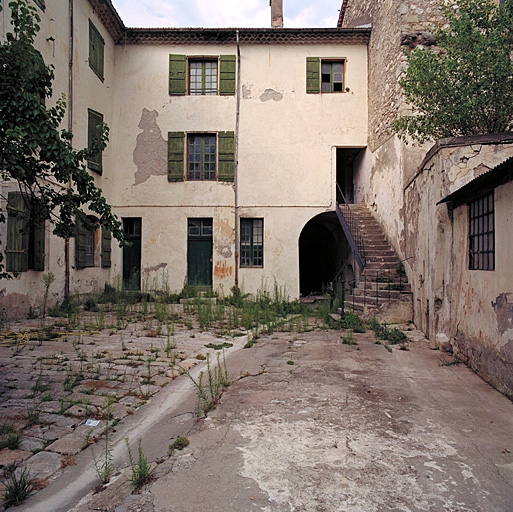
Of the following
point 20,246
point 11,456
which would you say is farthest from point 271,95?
point 11,456

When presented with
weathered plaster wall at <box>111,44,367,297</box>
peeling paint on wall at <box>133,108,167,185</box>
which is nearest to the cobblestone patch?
weathered plaster wall at <box>111,44,367,297</box>

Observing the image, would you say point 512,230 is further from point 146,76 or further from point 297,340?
point 146,76

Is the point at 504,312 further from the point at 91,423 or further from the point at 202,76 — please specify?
the point at 202,76

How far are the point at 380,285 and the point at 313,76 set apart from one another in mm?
8499

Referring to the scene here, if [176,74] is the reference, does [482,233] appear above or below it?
below

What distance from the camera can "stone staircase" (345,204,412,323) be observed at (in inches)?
392

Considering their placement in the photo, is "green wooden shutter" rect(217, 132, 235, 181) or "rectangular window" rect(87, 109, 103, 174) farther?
"green wooden shutter" rect(217, 132, 235, 181)

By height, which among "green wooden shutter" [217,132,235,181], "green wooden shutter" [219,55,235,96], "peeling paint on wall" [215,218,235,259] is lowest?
"peeling paint on wall" [215,218,235,259]

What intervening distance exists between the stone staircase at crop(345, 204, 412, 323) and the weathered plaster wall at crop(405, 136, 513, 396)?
1.45 feet

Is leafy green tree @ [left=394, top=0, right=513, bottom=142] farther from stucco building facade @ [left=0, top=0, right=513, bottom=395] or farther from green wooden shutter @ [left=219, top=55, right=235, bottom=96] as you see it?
green wooden shutter @ [left=219, top=55, right=235, bottom=96]

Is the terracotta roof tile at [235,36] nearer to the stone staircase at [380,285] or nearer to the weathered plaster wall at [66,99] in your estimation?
the weathered plaster wall at [66,99]

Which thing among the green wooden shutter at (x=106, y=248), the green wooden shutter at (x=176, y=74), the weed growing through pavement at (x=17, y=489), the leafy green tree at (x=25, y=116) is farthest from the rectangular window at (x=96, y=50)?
the weed growing through pavement at (x=17, y=489)

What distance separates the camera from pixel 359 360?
21.4 ft

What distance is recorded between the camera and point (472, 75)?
7609 millimetres
